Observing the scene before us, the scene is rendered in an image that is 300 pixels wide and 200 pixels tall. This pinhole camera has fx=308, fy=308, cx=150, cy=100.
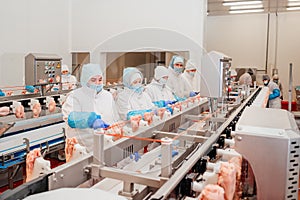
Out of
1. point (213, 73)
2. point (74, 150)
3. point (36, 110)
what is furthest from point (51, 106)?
point (74, 150)

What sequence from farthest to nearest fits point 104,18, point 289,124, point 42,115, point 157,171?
point 104,18
point 42,115
point 157,171
point 289,124

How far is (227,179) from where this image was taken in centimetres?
80

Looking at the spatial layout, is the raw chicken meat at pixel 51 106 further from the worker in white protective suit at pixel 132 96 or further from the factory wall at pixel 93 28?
the factory wall at pixel 93 28

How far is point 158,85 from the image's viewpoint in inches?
150

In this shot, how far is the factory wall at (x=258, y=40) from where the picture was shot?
747 cm

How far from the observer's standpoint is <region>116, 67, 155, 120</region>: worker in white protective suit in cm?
299

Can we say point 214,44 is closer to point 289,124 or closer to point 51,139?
point 51,139

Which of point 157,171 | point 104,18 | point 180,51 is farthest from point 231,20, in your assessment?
point 157,171

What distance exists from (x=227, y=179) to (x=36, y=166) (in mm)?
627

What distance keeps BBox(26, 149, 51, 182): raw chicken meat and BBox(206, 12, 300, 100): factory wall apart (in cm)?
704

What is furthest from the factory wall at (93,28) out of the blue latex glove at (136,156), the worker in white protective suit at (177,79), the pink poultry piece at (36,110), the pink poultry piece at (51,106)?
the blue latex glove at (136,156)

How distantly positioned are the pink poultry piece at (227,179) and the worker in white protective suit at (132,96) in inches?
84.9

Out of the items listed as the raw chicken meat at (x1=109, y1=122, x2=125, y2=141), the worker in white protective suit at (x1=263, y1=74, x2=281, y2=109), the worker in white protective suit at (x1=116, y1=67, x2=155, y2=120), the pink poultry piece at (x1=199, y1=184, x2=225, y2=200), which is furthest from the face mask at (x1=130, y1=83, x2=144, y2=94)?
the worker in white protective suit at (x1=263, y1=74, x2=281, y2=109)

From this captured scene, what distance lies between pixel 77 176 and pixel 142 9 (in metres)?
5.50
